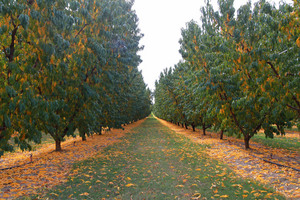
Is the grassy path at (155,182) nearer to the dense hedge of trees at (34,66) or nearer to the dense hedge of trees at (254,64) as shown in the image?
the dense hedge of trees at (34,66)

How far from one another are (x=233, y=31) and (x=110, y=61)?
5648 millimetres

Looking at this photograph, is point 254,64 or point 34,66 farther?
Answer: point 254,64

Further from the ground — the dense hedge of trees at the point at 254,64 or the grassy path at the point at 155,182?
the dense hedge of trees at the point at 254,64

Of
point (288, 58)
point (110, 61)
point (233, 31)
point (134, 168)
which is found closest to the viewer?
point (288, 58)

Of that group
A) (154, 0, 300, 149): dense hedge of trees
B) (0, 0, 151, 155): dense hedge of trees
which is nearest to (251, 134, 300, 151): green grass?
(154, 0, 300, 149): dense hedge of trees

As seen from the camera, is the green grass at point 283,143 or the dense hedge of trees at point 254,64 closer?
the dense hedge of trees at point 254,64

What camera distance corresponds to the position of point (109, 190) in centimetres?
476

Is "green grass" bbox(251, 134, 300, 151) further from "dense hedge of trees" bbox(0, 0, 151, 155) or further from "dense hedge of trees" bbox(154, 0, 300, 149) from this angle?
"dense hedge of trees" bbox(0, 0, 151, 155)

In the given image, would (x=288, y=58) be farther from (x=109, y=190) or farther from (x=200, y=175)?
(x=109, y=190)

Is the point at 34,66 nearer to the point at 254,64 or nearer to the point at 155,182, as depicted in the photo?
the point at 155,182

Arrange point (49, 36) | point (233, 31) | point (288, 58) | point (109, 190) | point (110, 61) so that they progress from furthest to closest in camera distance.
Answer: point (110, 61), point (233, 31), point (288, 58), point (49, 36), point (109, 190)

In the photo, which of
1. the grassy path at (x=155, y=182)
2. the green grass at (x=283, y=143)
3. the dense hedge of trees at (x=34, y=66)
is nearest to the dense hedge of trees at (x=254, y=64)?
the grassy path at (x=155, y=182)

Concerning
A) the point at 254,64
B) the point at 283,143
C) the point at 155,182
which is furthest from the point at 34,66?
the point at 283,143

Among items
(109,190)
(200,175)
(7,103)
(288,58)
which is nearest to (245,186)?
(200,175)
